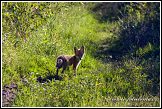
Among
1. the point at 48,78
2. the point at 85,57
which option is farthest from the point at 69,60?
the point at 85,57

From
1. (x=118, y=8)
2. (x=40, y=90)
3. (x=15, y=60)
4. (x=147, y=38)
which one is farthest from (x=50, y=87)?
(x=118, y=8)

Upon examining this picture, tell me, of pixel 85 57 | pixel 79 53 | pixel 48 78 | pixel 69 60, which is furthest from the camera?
pixel 85 57

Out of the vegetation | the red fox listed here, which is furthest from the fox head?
the vegetation

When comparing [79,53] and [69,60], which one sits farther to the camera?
[79,53]

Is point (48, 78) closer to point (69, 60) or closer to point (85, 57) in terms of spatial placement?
point (69, 60)

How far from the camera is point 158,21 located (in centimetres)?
990

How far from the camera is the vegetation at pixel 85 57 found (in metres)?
6.57

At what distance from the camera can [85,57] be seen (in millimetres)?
8711

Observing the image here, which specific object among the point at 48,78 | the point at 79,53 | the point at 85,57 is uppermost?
the point at 79,53

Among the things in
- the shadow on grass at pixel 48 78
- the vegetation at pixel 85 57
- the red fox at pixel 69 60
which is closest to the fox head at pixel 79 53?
the red fox at pixel 69 60

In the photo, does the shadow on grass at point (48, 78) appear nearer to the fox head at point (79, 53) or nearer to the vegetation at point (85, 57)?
the vegetation at point (85, 57)

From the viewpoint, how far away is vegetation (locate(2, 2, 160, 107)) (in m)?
6.57

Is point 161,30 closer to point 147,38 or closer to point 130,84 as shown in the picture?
point 147,38

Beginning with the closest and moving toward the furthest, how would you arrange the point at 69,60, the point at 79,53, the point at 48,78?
the point at 48,78
the point at 69,60
the point at 79,53
